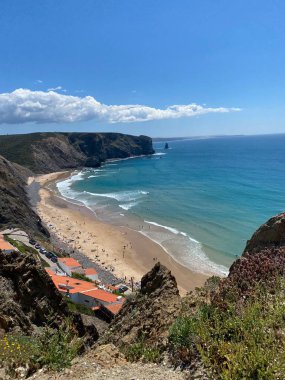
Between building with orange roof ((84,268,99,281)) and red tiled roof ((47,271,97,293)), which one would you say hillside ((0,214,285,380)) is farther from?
building with orange roof ((84,268,99,281))

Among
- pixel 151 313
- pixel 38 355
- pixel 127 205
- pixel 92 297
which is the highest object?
pixel 38 355

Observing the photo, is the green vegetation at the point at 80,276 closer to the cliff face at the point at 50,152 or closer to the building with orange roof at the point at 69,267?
the building with orange roof at the point at 69,267

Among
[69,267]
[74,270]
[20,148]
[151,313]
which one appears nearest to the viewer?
[151,313]

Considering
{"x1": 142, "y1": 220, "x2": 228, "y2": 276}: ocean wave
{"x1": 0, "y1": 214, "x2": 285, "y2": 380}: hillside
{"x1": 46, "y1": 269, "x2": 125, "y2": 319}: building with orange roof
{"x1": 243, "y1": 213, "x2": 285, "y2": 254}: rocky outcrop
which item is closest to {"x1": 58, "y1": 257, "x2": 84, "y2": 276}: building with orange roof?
{"x1": 46, "y1": 269, "x2": 125, "y2": 319}: building with orange roof

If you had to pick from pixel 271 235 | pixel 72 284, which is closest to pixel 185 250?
pixel 72 284

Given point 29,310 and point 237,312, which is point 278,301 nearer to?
point 237,312

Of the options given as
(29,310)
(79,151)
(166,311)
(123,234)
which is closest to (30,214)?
(123,234)

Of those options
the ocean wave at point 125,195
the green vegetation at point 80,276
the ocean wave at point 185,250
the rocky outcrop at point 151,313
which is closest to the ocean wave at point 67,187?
the ocean wave at point 125,195

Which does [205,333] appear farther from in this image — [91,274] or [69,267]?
[69,267]
